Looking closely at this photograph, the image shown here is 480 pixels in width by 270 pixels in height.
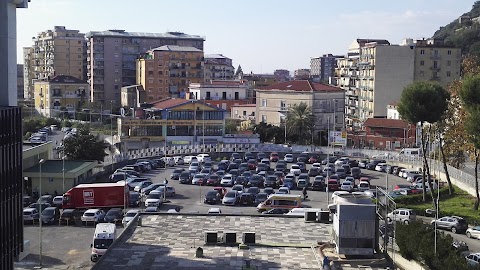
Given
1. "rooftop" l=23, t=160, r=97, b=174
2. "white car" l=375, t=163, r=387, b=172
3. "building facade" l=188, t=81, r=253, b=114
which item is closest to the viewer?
"rooftop" l=23, t=160, r=97, b=174

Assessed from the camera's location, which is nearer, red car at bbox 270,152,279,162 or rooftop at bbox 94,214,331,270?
rooftop at bbox 94,214,331,270

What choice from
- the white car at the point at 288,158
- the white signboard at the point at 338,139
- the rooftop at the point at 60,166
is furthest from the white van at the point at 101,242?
the white signboard at the point at 338,139


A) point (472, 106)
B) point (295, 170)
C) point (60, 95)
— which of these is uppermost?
point (60, 95)

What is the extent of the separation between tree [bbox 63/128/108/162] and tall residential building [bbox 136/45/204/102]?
41393 millimetres

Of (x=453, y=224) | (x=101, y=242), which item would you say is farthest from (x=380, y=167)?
(x=101, y=242)

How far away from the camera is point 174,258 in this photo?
2152 centimetres

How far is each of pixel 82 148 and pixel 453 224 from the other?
2626 centimetres

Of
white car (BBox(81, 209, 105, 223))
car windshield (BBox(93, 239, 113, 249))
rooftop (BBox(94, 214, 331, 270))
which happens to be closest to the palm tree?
white car (BBox(81, 209, 105, 223))

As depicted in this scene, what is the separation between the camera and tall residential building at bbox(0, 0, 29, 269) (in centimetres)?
2120

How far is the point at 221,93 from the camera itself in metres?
81.6

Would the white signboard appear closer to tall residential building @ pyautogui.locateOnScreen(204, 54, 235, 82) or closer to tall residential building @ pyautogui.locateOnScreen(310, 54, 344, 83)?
tall residential building @ pyautogui.locateOnScreen(204, 54, 235, 82)

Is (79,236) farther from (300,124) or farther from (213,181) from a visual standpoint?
(300,124)

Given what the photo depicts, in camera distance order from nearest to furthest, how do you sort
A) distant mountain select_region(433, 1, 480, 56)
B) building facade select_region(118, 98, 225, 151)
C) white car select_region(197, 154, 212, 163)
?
white car select_region(197, 154, 212, 163), building facade select_region(118, 98, 225, 151), distant mountain select_region(433, 1, 480, 56)

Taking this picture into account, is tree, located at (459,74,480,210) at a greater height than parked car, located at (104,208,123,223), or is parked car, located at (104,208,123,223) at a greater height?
tree, located at (459,74,480,210)
